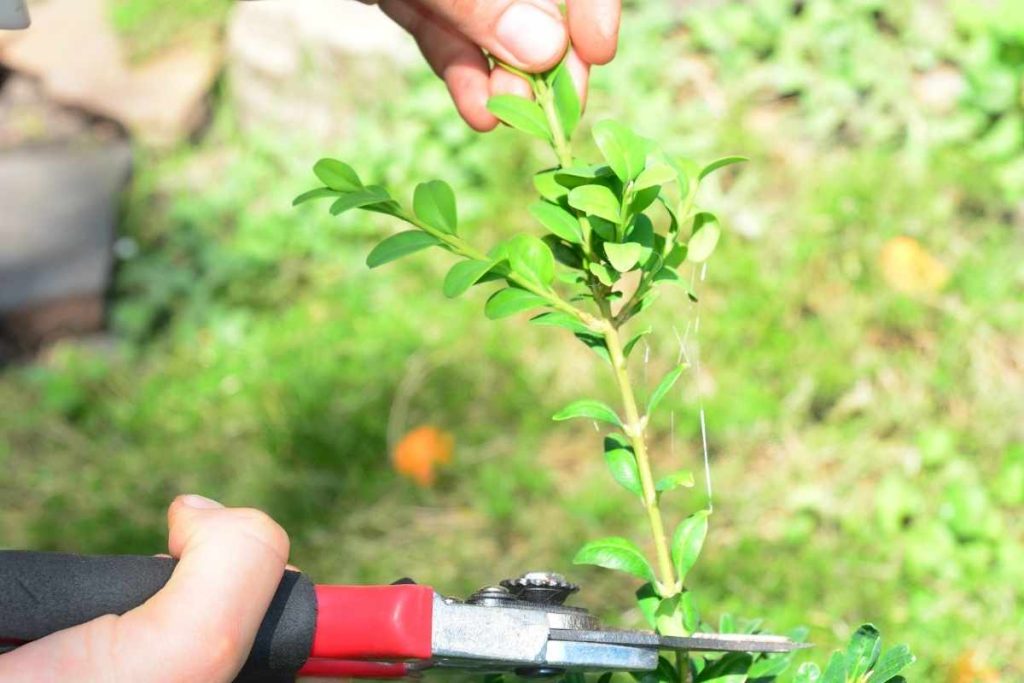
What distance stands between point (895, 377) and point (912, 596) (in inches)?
24.2

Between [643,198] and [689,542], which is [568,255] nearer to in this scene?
[643,198]

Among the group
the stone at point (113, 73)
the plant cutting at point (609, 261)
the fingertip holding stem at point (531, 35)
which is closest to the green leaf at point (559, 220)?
the plant cutting at point (609, 261)

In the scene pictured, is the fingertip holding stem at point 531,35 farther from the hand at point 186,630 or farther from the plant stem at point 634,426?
the hand at point 186,630

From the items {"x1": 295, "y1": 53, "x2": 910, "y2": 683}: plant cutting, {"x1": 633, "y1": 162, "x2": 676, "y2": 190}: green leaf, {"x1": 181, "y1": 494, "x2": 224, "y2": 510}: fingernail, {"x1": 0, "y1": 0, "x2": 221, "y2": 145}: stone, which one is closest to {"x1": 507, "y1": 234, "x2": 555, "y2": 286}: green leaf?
{"x1": 295, "y1": 53, "x2": 910, "y2": 683}: plant cutting

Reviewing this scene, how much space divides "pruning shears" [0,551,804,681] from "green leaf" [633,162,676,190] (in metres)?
0.39

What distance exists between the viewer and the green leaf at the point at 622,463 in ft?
4.33

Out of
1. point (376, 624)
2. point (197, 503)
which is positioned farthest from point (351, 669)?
point (197, 503)

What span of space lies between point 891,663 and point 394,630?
0.44 meters

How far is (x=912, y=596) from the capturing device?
263cm

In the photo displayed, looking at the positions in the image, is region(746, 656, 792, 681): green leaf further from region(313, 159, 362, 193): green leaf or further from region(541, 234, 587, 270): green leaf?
region(313, 159, 362, 193): green leaf

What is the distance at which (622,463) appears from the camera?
1318 mm

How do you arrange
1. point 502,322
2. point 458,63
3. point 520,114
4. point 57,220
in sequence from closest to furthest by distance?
point 520,114 → point 458,63 → point 502,322 → point 57,220

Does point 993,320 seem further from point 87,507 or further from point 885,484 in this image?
point 87,507

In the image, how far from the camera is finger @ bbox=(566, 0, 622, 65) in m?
1.48
